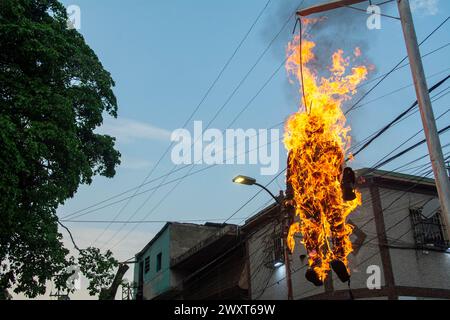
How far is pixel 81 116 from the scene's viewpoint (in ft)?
55.2

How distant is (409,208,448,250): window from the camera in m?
17.4

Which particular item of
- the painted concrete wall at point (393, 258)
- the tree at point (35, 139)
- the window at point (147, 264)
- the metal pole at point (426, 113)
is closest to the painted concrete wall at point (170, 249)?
the window at point (147, 264)

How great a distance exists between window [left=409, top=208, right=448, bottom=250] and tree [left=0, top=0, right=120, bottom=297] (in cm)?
1166

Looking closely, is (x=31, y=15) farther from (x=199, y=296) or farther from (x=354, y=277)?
(x=199, y=296)

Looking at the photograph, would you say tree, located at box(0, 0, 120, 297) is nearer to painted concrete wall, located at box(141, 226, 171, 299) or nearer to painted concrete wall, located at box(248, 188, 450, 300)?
painted concrete wall, located at box(248, 188, 450, 300)

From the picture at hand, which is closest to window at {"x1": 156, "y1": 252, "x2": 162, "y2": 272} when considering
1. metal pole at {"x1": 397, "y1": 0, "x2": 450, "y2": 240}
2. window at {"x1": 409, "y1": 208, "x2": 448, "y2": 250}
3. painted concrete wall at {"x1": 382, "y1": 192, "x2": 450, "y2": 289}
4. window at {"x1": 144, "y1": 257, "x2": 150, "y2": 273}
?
window at {"x1": 144, "y1": 257, "x2": 150, "y2": 273}

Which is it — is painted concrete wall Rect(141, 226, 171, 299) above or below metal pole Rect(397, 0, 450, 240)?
above

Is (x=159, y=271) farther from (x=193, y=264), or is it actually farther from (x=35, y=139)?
(x=35, y=139)

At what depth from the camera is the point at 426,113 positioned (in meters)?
7.95

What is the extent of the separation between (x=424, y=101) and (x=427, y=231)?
1107 centimetres

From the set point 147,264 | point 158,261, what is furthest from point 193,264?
point 147,264

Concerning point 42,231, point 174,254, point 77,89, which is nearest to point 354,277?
point 42,231

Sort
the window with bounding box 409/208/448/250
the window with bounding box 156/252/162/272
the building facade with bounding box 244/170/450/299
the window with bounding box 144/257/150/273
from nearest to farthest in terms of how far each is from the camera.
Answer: the building facade with bounding box 244/170/450/299 < the window with bounding box 409/208/448/250 < the window with bounding box 156/252/162/272 < the window with bounding box 144/257/150/273

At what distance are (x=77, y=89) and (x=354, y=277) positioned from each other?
11334 mm
